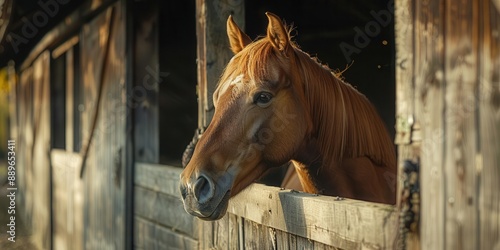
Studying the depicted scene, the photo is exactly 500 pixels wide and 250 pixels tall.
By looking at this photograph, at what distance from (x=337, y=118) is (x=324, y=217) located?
84cm

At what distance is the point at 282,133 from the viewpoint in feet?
11.3

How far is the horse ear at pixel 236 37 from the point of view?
153 inches

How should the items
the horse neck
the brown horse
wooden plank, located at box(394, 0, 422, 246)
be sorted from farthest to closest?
1. the horse neck
2. the brown horse
3. wooden plank, located at box(394, 0, 422, 246)

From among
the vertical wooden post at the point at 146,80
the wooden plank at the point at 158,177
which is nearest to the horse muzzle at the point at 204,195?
the wooden plank at the point at 158,177

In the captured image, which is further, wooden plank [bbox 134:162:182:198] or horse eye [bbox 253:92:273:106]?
wooden plank [bbox 134:162:182:198]

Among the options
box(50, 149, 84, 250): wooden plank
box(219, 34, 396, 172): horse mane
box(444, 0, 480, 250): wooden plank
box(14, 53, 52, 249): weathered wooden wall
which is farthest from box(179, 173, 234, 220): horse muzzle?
box(14, 53, 52, 249): weathered wooden wall

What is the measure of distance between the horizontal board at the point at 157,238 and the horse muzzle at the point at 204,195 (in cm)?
185

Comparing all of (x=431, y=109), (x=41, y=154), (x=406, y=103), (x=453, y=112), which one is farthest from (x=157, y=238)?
(x=41, y=154)

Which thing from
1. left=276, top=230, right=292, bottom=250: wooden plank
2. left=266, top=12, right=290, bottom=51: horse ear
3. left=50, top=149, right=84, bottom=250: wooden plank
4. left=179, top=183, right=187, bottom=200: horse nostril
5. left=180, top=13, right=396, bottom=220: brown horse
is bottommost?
left=50, top=149, right=84, bottom=250: wooden plank

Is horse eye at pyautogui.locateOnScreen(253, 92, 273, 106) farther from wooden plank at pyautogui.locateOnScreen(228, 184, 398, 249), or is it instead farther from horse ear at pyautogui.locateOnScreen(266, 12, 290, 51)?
wooden plank at pyautogui.locateOnScreen(228, 184, 398, 249)

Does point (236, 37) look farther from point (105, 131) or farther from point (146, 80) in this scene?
point (105, 131)

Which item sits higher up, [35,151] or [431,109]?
[431,109]

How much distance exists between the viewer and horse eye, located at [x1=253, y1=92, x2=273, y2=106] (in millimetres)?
3350

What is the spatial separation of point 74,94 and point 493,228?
915 centimetres
